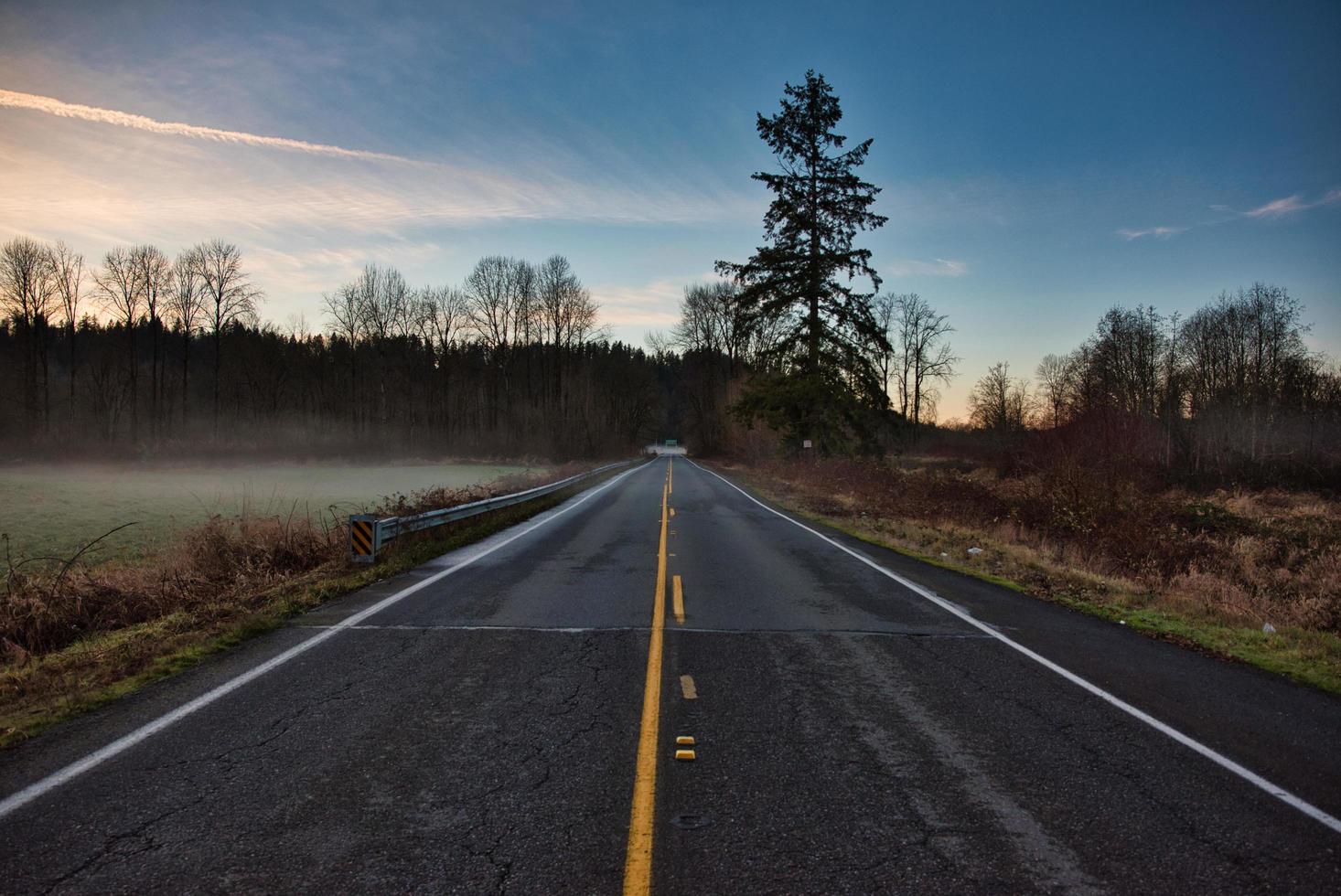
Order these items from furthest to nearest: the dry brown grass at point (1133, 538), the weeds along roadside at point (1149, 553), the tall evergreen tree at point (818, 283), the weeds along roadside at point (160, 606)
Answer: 1. the tall evergreen tree at point (818, 283)
2. the dry brown grass at point (1133, 538)
3. the weeds along roadside at point (1149, 553)
4. the weeds along roadside at point (160, 606)

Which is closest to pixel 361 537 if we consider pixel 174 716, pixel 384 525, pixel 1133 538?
pixel 384 525

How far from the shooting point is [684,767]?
154 inches

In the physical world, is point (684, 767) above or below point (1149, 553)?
above

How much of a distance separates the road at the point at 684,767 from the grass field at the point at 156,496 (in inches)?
328

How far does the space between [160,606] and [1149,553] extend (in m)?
16.9

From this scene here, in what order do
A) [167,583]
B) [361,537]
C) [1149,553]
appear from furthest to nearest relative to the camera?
[1149,553], [361,537], [167,583]

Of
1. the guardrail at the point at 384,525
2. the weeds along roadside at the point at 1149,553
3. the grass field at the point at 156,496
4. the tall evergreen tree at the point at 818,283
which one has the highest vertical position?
the tall evergreen tree at the point at 818,283

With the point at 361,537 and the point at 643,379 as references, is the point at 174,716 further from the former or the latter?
the point at 643,379

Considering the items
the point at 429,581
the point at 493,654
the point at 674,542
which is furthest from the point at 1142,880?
the point at 674,542

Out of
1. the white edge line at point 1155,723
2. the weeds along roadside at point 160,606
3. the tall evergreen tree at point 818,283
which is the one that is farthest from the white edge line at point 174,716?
the tall evergreen tree at point 818,283

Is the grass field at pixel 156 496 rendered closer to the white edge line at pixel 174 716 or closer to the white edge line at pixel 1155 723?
the white edge line at pixel 174 716

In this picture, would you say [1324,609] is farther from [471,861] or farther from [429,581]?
[429,581]

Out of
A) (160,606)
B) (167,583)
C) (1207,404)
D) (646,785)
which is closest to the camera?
(646,785)

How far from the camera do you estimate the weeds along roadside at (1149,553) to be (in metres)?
7.70
